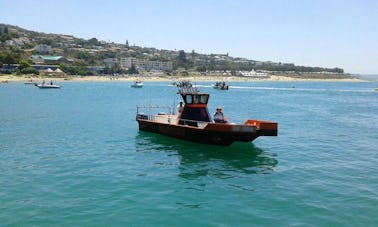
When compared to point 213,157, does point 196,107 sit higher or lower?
higher

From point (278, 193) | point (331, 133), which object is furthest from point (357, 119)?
point (278, 193)

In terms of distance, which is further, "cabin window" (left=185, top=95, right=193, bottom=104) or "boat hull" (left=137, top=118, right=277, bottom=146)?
"cabin window" (left=185, top=95, right=193, bottom=104)

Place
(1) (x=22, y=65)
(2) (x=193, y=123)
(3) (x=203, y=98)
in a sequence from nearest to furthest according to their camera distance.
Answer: (2) (x=193, y=123), (3) (x=203, y=98), (1) (x=22, y=65)

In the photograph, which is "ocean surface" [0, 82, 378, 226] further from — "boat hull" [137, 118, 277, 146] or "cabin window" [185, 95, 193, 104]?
"cabin window" [185, 95, 193, 104]

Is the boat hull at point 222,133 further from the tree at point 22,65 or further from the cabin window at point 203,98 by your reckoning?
the tree at point 22,65

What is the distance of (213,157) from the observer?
25406mm

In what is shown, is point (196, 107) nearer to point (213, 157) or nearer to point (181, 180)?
point (213, 157)

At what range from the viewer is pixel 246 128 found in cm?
2691

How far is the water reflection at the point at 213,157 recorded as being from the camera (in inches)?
870

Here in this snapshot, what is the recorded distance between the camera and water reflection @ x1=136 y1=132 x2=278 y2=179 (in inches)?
870

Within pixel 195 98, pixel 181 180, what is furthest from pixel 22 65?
pixel 181 180

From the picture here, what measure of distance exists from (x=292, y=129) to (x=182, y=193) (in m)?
23.7

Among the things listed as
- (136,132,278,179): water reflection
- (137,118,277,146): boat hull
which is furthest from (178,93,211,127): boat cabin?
(136,132,278,179): water reflection

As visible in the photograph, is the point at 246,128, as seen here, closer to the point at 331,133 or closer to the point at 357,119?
the point at 331,133
